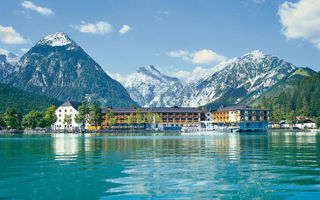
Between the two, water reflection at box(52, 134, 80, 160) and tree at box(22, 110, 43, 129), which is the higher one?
tree at box(22, 110, 43, 129)

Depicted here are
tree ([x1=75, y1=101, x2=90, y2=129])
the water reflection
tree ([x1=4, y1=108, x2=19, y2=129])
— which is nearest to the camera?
the water reflection

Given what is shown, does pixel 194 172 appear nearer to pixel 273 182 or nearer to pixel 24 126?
pixel 273 182

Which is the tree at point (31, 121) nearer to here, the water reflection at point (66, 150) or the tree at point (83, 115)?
the tree at point (83, 115)

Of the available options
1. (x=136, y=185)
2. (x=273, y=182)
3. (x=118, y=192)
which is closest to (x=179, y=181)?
(x=136, y=185)

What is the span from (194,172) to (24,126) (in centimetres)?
18672

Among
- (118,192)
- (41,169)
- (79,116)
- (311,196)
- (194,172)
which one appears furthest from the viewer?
(79,116)

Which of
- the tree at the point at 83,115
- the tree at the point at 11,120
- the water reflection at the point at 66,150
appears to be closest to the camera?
the water reflection at the point at 66,150

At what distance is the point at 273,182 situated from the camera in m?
19.9

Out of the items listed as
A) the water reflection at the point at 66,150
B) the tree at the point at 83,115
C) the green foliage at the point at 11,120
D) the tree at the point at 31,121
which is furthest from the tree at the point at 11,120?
the water reflection at the point at 66,150

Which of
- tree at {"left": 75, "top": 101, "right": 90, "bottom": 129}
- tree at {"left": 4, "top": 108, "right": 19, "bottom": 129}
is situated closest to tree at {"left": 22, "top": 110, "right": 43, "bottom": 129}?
tree at {"left": 4, "top": 108, "right": 19, "bottom": 129}

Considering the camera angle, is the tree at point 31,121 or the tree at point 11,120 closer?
the tree at point 11,120

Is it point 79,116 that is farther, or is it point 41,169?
point 79,116

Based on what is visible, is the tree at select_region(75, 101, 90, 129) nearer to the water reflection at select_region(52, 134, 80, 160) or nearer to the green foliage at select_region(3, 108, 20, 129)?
the green foliage at select_region(3, 108, 20, 129)

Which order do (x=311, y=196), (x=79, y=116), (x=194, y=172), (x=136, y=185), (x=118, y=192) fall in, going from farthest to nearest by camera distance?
(x=79, y=116) < (x=194, y=172) < (x=136, y=185) < (x=118, y=192) < (x=311, y=196)
